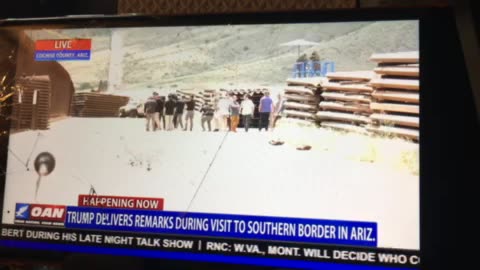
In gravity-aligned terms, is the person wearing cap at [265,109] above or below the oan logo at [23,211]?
above

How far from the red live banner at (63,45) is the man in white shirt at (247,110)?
0.62 metres

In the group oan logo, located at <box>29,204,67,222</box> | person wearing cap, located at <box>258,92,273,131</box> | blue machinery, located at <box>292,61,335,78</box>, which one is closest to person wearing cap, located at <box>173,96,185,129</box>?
person wearing cap, located at <box>258,92,273,131</box>

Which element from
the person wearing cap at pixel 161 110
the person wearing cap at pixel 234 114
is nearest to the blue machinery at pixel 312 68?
A: the person wearing cap at pixel 234 114

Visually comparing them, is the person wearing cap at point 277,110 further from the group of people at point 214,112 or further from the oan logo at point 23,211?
the oan logo at point 23,211

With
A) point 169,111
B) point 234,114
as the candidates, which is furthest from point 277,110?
point 169,111

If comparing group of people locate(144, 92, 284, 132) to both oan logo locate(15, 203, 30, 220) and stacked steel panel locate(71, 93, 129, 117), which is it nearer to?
stacked steel panel locate(71, 93, 129, 117)

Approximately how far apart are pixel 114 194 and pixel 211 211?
355mm

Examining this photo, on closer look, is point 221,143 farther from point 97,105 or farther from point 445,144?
point 445,144

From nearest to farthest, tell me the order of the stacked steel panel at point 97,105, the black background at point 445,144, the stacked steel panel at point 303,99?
the black background at point 445,144
the stacked steel panel at point 303,99
the stacked steel panel at point 97,105

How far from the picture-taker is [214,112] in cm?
154

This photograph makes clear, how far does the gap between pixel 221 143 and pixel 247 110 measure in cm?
14

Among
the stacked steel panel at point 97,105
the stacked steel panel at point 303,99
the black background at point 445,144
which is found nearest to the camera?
the black background at point 445,144

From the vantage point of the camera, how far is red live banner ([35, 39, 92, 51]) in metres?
1.64

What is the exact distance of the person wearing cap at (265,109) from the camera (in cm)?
151
